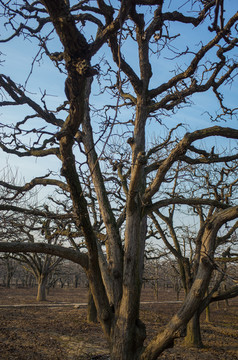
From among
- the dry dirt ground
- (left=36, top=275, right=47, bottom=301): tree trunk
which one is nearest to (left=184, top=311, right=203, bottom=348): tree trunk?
the dry dirt ground

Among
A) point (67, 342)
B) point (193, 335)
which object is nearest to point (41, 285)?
point (67, 342)

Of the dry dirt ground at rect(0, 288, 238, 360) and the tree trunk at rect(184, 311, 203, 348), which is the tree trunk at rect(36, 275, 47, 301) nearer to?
the dry dirt ground at rect(0, 288, 238, 360)

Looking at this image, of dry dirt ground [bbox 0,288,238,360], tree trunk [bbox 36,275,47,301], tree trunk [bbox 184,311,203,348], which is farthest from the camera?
tree trunk [bbox 36,275,47,301]

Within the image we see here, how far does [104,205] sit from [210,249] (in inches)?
82.7

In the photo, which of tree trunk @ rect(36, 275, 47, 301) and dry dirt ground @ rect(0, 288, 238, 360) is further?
tree trunk @ rect(36, 275, 47, 301)

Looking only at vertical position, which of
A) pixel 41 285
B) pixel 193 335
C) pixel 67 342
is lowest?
pixel 67 342

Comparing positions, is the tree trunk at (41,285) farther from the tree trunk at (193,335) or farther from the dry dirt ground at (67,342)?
the tree trunk at (193,335)

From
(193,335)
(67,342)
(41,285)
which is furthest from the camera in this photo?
(41,285)

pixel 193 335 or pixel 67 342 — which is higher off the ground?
pixel 193 335

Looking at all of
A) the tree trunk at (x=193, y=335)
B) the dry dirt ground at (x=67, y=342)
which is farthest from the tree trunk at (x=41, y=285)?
the tree trunk at (x=193, y=335)

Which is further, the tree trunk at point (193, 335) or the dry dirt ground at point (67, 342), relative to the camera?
the tree trunk at point (193, 335)

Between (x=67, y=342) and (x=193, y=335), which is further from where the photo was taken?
(x=193, y=335)

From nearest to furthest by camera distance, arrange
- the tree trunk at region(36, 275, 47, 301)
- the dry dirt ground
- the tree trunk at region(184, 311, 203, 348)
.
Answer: the dry dirt ground < the tree trunk at region(184, 311, 203, 348) < the tree trunk at region(36, 275, 47, 301)

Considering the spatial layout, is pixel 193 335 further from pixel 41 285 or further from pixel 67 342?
pixel 41 285
